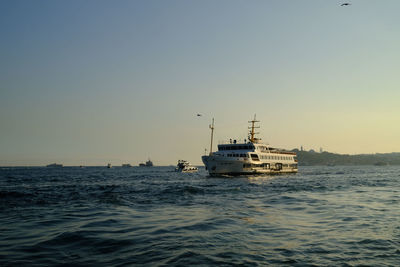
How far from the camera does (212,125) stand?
79375 mm

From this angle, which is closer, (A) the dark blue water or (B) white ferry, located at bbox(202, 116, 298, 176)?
(A) the dark blue water

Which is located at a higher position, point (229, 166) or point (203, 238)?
point (203, 238)

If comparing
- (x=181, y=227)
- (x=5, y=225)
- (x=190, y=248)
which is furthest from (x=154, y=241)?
(x=5, y=225)

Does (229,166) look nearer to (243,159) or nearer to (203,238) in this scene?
(243,159)

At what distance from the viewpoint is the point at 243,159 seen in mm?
64500

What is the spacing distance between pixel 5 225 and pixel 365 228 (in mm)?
16319

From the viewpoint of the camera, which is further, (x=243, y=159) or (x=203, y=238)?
(x=243, y=159)

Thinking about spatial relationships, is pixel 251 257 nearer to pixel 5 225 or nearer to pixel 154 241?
pixel 154 241

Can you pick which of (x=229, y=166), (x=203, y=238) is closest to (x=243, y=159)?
(x=229, y=166)

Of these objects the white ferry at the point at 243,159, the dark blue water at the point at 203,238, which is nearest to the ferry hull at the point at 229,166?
the white ferry at the point at 243,159

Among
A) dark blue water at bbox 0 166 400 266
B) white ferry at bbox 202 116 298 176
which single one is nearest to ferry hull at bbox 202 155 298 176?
white ferry at bbox 202 116 298 176

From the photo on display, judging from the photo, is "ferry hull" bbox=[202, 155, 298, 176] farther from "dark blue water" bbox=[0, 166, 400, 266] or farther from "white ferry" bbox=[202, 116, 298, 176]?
"dark blue water" bbox=[0, 166, 400, 266]

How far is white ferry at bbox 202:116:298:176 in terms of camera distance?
209 ft

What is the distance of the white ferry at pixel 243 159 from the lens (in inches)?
2507
